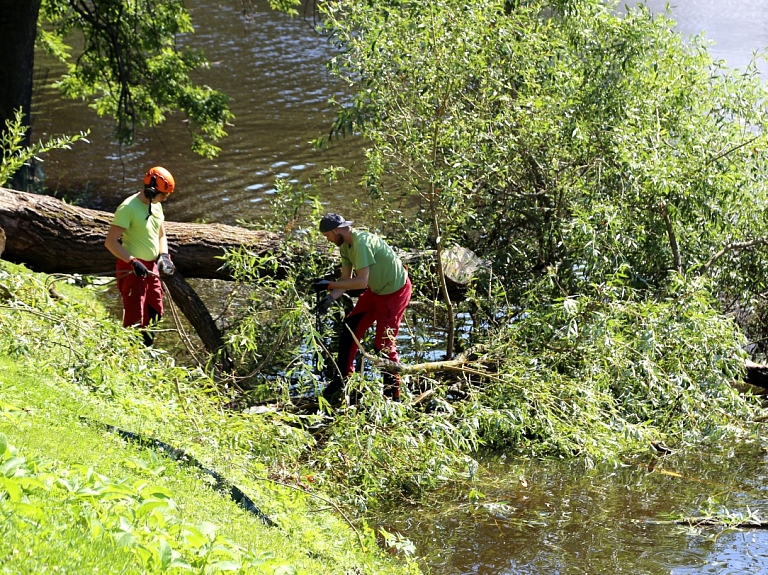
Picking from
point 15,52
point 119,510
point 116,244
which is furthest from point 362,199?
point 119,510

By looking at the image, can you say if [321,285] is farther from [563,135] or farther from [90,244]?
[563,135]

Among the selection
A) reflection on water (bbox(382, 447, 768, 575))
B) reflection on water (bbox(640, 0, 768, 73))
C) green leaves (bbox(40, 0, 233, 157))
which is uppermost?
reflection on water (bbox(640, 0, 768, 73))

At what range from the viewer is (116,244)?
792 cm

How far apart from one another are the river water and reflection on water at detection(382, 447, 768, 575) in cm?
1

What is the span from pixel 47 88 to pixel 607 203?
58.4 ft

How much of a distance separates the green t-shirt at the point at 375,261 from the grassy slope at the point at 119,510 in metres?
1.98

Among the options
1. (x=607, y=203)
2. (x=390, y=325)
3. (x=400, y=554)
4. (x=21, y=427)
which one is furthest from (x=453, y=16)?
(x=21, y=427)

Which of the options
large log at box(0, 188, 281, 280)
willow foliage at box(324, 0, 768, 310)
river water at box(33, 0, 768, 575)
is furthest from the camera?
large log at box(0, 188, 281, 280)

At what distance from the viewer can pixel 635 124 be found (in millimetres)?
9234

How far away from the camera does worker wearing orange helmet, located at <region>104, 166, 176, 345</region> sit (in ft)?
26.1

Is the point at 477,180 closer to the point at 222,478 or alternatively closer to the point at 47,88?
the point at 222,478

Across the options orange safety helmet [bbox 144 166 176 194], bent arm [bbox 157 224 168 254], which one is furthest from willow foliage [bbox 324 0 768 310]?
bent arm [bbox 157 224 168 254]

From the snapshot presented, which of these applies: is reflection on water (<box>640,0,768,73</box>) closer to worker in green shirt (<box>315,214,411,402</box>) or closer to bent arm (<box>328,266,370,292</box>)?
worker in green shirt (<box>315,214,411,402</box>)

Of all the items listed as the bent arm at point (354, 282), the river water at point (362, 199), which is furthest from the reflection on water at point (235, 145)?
the bent arm at point (354, 282)
